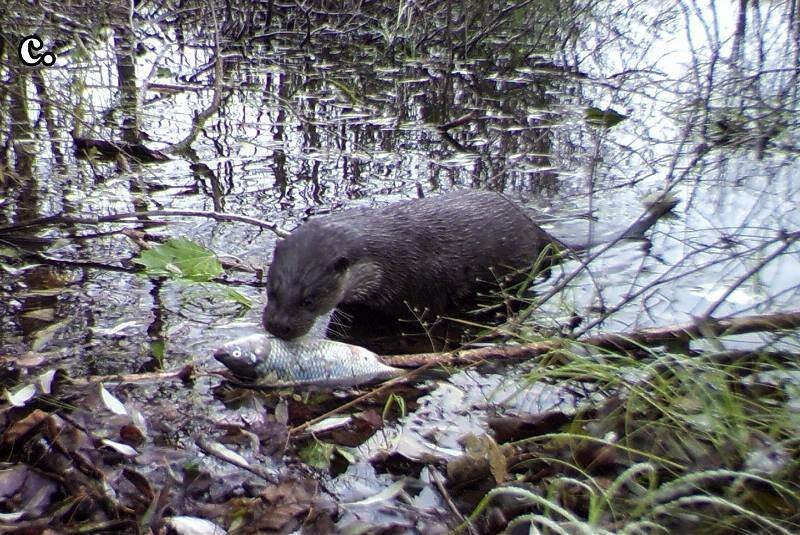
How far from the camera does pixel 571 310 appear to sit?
3.38 m

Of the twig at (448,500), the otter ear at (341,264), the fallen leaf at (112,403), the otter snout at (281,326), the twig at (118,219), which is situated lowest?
the twig at (448,500)

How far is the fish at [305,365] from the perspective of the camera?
271 cm

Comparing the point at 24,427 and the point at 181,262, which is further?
the point at 181,262

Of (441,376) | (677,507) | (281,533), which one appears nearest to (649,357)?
(441,376)

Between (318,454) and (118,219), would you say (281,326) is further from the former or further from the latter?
(118,219)

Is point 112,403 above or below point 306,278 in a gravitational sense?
below

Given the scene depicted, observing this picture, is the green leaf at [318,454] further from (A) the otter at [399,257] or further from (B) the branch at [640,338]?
(A) the otter at [399,257]

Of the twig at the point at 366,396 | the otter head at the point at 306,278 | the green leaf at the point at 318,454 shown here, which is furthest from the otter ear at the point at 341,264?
Answer: the green leaf at the point at 318,454

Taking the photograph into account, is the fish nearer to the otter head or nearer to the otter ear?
the otter head

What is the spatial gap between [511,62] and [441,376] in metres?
6.44

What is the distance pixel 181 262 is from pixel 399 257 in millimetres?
875

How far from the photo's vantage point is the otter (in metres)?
3.12

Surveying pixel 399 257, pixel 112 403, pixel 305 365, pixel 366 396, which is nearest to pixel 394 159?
pixel 399 257

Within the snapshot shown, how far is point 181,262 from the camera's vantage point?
3.58m
